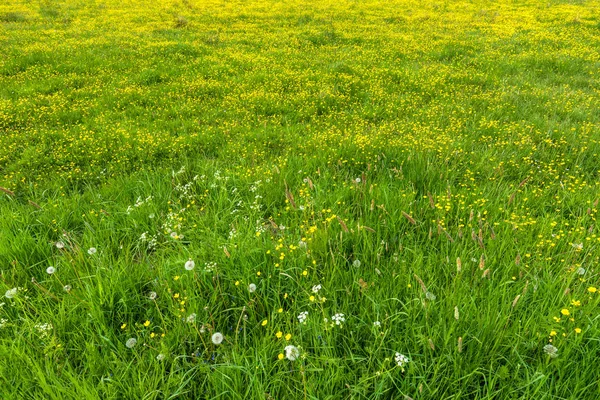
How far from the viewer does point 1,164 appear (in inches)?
238

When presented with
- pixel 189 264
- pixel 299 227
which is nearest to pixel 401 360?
pixel 189 264

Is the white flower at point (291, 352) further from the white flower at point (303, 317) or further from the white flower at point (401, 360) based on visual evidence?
the white flower at point (401, 360)

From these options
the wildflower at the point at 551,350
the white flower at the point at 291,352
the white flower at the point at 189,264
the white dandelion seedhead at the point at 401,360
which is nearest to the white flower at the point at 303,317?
the white flower at the point at 291,352

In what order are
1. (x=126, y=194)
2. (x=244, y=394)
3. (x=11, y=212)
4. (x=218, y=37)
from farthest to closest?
1. (x=218, y=37)
2. (x=126, y=194)
3. (x=11, y=212)
4. (x=244, y=394)

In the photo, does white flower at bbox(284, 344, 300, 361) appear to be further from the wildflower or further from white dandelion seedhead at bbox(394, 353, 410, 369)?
the wildflower

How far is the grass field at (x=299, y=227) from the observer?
96.3 inches

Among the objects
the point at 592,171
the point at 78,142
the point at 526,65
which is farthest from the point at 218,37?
the point at 592,171

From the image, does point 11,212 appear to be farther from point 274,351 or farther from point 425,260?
point 425,260

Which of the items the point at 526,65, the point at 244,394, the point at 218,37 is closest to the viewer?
the point at 244,394

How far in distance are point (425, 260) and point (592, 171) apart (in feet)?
12.1

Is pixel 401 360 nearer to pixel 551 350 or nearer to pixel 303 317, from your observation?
pixel 303 317

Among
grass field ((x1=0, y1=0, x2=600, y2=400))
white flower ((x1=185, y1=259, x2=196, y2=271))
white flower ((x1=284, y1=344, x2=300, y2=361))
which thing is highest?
white flower ((x1=185, y1=259, x2=196, y2=271))

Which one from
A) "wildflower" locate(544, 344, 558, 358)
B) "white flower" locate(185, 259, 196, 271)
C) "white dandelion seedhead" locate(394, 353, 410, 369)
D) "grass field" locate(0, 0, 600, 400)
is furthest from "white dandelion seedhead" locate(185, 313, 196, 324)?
"wildflower" locate(544, 344, 558, 358)

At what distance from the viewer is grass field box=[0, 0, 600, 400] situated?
245cm
